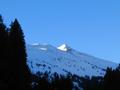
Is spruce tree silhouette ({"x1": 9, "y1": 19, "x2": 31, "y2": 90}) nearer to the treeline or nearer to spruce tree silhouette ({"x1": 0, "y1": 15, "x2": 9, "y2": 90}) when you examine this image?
the treeline

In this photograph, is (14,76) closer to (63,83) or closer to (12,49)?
(12,49)

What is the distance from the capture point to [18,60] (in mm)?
39438

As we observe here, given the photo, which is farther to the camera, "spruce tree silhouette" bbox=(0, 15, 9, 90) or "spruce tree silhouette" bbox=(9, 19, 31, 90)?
"spruce tree silhouette" bbox=(9, 19, 31, 90)

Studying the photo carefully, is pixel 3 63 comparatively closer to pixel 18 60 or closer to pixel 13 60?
pixel 13 60

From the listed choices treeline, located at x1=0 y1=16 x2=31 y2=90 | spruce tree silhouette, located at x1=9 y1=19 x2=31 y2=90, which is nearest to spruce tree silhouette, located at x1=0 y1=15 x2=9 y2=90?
treeline, located at x1=0 y1=16 x2=31 y2=90

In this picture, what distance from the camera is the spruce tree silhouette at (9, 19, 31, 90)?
39.1 m

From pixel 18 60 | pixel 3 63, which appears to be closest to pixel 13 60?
pixel 18 60

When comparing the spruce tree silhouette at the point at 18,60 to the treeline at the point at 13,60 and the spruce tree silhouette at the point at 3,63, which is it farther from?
the spruce tree silhouette at the point at 3,63

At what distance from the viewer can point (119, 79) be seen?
55.5 meters

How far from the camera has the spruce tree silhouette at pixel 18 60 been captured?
3910 cm

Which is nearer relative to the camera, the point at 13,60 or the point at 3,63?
the point at 3,63

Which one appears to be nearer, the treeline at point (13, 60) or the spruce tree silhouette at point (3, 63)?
the spruce tree silhouette at point (3, 63)

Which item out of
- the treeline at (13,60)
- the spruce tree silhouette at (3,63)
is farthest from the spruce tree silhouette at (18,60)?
the spruce tree silhouette at (3,63)

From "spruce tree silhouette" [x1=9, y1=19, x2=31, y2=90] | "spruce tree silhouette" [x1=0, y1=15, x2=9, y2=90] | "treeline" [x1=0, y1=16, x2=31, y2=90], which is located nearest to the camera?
"spruce tree silhouette" [x1=0, y1=15, x2=9, y2=90]
